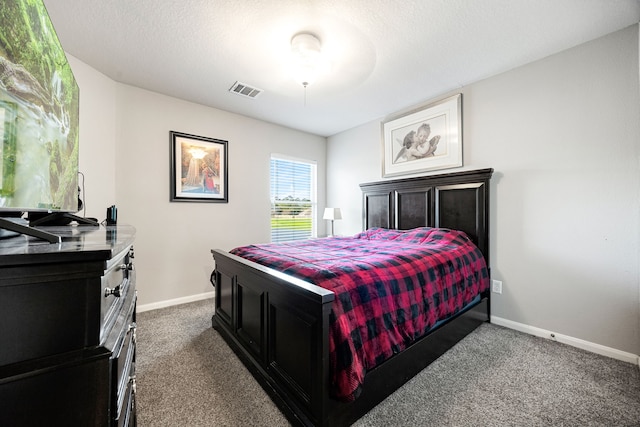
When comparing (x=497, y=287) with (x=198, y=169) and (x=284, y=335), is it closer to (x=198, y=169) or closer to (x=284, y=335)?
(x=284, y=335)

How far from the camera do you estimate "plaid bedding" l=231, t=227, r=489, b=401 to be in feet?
4.10

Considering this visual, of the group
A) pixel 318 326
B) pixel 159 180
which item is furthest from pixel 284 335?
pixel 159 180

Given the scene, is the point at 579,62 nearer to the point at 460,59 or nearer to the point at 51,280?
the point at 460,59

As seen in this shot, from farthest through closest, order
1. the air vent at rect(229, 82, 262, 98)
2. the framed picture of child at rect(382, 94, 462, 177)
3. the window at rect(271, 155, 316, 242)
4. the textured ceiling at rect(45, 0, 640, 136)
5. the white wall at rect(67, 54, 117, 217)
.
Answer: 1. the window at rect(271, 155, 316, 242)
2. the framed picture of child at rect(382, 94, 462, 177)
3. the air vent at rect(229, 82, 262, 98)
4. the white wall at rect(67, 54, 117, 217)
5. the textured ceiling at rect(45, 0, 640, 136)

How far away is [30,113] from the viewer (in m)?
0.88

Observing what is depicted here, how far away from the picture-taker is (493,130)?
2.72 metres

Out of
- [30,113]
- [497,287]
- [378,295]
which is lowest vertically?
[497,287]

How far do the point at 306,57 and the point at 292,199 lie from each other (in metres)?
2.52

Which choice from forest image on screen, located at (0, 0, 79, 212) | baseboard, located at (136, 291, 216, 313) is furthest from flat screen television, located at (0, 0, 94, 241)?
baseboard, located at (136, 291, 216, 313)

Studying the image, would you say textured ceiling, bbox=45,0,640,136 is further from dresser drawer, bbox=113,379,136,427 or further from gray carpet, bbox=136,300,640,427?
gray carpet, bbox=136,300,640,427

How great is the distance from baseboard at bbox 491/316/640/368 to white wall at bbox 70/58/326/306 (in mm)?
3187

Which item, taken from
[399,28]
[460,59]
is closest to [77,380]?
[399,28]

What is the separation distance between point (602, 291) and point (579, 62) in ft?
6.39

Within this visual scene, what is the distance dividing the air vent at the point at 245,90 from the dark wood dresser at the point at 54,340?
2.77 m
